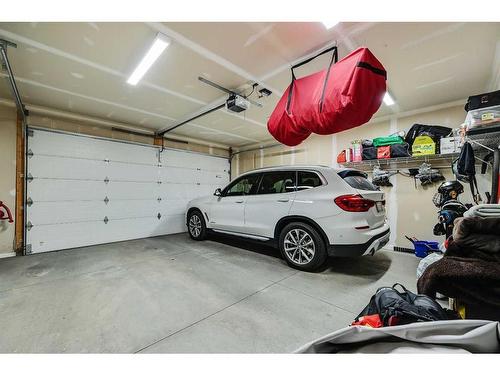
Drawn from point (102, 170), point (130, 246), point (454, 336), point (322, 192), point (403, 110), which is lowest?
point (130, 246)

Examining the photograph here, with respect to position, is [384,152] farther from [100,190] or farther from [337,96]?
[100,190]

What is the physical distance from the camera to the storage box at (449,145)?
3.54m

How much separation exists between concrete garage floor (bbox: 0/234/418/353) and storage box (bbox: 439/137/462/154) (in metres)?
1.97

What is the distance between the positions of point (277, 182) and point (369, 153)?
7.58 ft

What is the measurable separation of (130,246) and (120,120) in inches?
116

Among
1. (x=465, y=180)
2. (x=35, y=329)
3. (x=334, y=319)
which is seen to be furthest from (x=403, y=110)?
A: (x=35, y=329)

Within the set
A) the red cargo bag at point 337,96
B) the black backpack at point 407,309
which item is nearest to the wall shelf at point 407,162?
the red cargo bag at point 337,96

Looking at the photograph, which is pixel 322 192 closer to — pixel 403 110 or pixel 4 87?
pixel 403 110

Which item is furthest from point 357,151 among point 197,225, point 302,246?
point 197,225

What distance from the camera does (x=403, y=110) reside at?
424 centimetres

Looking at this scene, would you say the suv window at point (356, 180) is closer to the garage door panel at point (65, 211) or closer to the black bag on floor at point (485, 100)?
the black bag on floor at point (485, 100)

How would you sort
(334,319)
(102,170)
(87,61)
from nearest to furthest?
(334,319)
(87,61)
(102,170)

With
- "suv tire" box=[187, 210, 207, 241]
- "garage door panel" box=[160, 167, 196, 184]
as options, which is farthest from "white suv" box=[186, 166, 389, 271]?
"garage door panel" box=[160, 167, 196, 184]

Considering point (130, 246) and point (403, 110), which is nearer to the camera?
point (403, 110)
